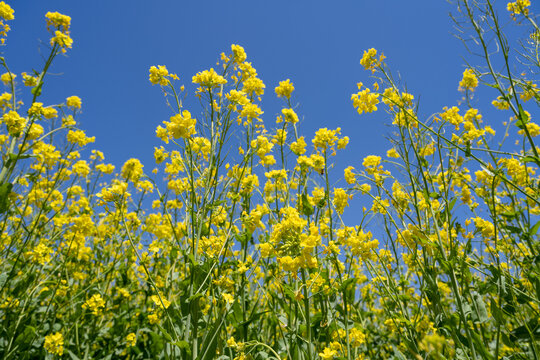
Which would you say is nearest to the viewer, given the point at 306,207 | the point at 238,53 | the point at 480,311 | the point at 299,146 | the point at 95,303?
the point at 480,311

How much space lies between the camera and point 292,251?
→ 1.79 metres

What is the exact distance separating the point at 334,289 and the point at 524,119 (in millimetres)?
1588

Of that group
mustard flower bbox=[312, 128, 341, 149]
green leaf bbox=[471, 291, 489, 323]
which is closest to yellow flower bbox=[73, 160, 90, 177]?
mustard flower bbox=[312, 128, 341, 149]

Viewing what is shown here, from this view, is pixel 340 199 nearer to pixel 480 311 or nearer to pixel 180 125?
pixel 480 311

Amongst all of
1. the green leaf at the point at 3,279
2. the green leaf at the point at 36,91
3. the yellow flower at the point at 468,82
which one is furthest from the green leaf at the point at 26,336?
the yellow flower at the point at 468,82

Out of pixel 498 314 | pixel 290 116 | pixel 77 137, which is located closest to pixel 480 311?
pixel 498 314

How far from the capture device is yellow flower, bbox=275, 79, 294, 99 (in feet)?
10.8

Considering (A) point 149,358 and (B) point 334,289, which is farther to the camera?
(A) point 149,358

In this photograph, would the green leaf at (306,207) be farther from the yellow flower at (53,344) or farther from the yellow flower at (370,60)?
the yellow flower at (53,344)

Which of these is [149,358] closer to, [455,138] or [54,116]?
[54,116]

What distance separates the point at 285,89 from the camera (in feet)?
10.9

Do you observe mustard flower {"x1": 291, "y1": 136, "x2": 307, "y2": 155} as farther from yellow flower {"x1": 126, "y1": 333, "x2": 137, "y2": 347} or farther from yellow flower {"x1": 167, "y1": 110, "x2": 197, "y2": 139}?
yellow flower {"x1": 126, "y1": 333, "x2": 137, "y2": 347}

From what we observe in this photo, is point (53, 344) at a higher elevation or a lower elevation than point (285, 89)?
lower

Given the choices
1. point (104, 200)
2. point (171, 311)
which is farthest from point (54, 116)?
point (171, 311)
